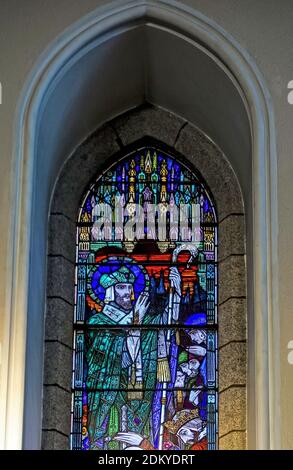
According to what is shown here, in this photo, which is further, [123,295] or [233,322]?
[123,295]

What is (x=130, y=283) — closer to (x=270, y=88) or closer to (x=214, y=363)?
(x=214, y=363)

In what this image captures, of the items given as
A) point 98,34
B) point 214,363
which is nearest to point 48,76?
point 98,34

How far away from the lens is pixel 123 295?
9.38m

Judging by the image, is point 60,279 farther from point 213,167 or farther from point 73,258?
point 213,167

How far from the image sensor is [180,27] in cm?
893

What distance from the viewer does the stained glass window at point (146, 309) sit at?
9102mm

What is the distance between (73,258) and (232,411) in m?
1.19

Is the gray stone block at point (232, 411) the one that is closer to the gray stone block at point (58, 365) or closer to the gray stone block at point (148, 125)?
the gray stone block at point (58, 365)

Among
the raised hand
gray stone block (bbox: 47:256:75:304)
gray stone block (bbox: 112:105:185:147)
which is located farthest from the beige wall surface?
the raised hand

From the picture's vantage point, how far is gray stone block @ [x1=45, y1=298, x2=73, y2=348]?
30.1ft

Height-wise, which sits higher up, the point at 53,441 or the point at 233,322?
the point at 233,322

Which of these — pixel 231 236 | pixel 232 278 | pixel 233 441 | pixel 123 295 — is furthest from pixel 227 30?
pixel 233 441

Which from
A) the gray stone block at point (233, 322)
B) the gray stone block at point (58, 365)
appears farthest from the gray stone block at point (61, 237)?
the gray stone block at point (233, 322)
